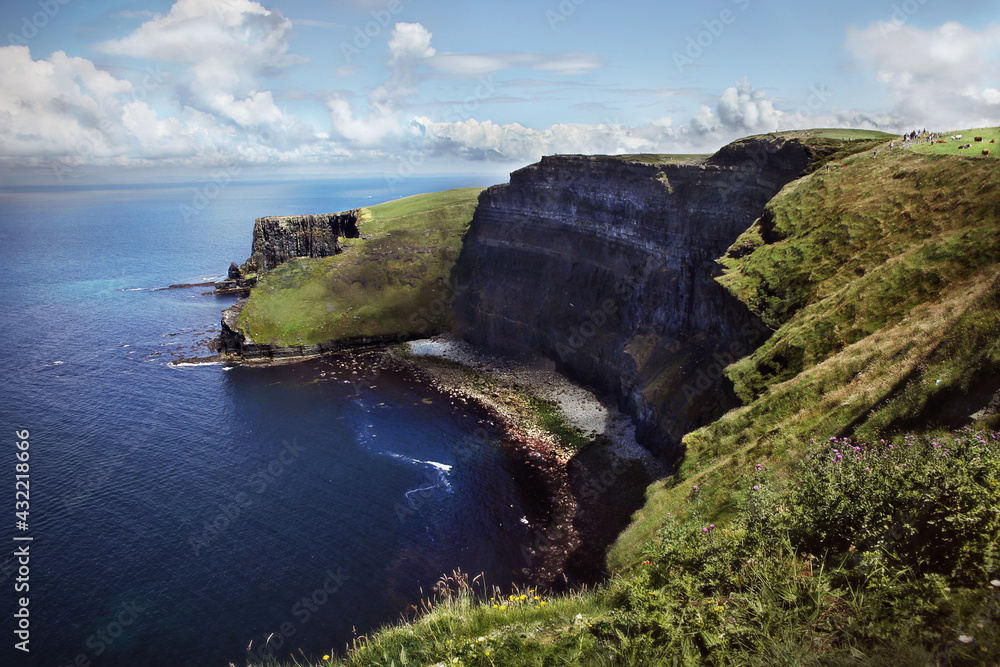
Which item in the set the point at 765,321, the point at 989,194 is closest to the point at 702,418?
the point at 765,321

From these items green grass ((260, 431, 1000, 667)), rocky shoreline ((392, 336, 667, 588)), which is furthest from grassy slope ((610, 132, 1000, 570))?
rocky shoreline ((392, 336, 667, 588))

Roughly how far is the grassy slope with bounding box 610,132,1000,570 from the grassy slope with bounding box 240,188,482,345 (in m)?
62.2

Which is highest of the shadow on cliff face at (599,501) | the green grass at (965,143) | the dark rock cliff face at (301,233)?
the green grass at (965,143)

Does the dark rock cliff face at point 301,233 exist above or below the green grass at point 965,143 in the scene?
below

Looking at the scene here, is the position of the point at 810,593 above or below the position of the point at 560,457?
above

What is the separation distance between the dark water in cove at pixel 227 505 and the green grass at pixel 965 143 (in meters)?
44.8

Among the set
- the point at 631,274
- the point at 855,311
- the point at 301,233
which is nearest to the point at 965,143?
the point at 855,311

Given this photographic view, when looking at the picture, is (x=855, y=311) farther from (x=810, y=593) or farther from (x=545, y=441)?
(x=545, y=441)

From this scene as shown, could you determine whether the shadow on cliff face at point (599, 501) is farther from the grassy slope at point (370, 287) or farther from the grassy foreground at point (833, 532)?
the grassy slope at point (370, 287)

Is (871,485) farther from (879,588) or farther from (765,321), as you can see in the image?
(765,321)

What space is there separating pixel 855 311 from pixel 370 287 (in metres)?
82.1

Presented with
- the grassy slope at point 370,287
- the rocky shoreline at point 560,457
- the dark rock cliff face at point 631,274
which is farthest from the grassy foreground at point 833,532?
the grassy slope at point 370,287

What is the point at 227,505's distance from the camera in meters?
47.3

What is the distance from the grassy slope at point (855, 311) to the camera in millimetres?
18938
